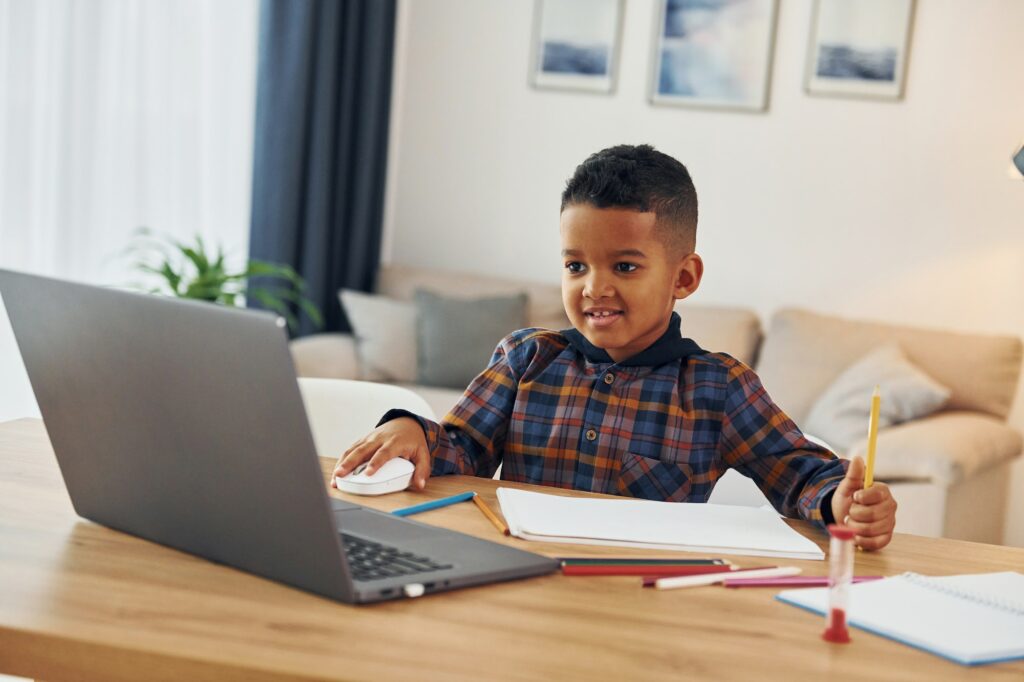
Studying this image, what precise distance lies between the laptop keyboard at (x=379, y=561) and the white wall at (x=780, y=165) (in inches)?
138

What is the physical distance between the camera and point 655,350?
4.81ft

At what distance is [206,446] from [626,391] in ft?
2.30

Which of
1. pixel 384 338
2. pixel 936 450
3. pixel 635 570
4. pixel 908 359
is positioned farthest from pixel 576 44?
pixel 635 570

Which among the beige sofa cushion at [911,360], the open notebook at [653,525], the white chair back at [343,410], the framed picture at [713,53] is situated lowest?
the beige sofa cushion at [911,360]

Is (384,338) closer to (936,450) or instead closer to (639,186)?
(936,450)

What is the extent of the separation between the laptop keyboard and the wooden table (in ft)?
0.13

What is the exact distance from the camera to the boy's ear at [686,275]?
151cm

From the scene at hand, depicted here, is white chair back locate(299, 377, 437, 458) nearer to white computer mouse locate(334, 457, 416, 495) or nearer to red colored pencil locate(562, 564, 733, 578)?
white computer mouse locate(334, 457, 416, 495)

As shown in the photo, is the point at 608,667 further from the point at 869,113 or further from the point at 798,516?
the point at 869,113

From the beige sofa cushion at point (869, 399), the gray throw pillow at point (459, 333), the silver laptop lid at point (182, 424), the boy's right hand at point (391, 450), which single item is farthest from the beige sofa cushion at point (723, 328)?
the silver laptop lid at point (182, 424)

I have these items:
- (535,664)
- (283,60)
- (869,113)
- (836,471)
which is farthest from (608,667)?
(869,113)

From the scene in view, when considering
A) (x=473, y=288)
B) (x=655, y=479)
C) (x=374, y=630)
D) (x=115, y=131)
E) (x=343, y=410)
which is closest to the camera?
(x=374, y=630)

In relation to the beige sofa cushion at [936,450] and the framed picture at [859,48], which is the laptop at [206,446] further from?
the framed picture at [859,48]

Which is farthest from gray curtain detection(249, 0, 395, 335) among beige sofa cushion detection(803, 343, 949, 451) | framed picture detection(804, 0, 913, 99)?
beige sofa cushion detection(803, 343, 949, 451)
